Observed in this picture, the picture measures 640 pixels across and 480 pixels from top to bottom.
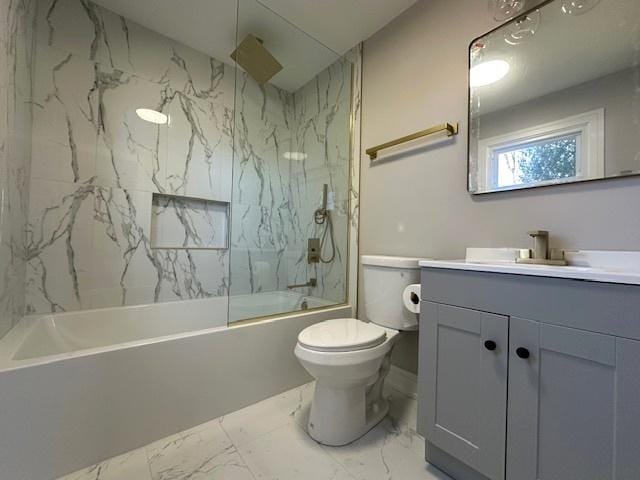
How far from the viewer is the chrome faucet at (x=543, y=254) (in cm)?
103

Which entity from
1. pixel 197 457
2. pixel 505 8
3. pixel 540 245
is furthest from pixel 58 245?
pixel 505 8

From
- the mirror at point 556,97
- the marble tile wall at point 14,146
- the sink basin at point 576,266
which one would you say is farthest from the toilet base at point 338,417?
Result: the marble tile wall at point 14,146

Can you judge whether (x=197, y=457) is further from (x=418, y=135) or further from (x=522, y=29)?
(x=522, y=29)

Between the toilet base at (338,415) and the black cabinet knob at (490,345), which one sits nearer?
the black cabinet knob at (490,345)

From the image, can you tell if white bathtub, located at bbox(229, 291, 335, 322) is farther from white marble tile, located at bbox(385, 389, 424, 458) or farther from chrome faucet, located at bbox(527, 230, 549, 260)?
chrome faucet, located at bbox(527, 230, 549, 260)

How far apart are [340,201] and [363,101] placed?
744 millimetres

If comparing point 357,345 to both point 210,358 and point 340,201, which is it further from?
point 340,201

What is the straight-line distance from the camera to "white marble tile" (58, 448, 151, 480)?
3.22 feet

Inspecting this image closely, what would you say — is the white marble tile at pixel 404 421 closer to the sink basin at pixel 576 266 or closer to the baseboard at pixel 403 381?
the baseboard at pixel 403 381

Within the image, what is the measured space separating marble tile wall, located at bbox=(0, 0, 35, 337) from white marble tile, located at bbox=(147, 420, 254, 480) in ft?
2.86

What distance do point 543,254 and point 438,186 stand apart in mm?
608

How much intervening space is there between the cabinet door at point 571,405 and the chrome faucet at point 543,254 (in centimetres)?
37

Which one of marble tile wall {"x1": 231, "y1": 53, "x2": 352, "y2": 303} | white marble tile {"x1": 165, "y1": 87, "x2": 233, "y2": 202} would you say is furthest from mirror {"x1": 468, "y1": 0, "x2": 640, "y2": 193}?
white marble tile {"x1": 165, "y1": 87, "x2": 233, "y2": 202}

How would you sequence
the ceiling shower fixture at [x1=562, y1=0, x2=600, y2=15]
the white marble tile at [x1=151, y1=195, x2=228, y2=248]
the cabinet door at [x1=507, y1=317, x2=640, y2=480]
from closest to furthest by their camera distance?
the cabinet door at [x1=507, y1=317, x2=640, y2=480], the ceiling shower fixture at [x1=562, y1=0, x2=600, y2=15], the white marble tile at [x1=151, y1=195, x2=228, y2=248]
